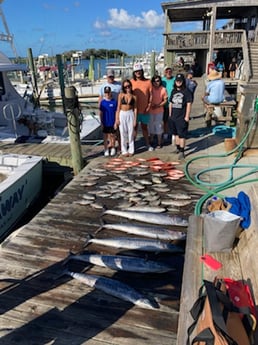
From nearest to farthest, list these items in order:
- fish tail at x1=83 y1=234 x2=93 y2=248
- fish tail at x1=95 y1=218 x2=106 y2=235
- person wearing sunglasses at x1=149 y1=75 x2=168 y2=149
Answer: fish tail at x1=83 y1=234 x2=93 y2=248, fish tail at x1=95 y1=218 x2=106 y2=235, person wearing sunglasses at x1=149 y1=75 x2=168 y2=149

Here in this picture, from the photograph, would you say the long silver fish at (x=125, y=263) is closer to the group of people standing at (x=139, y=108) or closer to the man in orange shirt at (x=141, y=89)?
the group of people standing at (x=139, y=108)

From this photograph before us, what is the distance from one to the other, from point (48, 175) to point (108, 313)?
501cm

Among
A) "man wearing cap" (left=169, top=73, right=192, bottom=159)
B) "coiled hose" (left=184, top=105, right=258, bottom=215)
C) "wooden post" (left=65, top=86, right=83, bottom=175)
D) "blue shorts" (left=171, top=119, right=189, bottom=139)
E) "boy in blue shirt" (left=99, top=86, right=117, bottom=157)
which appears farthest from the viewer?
"boy in blue shirt" (left=99, top=86, right=117, bottom=157)

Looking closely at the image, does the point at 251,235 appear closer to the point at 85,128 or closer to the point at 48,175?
the point at 48,175

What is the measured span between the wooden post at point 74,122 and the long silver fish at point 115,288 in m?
3.49

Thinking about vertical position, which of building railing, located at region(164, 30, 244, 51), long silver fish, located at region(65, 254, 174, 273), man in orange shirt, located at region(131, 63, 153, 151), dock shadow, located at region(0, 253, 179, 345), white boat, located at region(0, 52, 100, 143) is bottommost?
dock shadow, located at region(0, 253, 179, 345)

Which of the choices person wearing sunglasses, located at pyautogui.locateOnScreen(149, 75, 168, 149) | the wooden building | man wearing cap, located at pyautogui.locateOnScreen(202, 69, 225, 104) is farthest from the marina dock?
the wooden building

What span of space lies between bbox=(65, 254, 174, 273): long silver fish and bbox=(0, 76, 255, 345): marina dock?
0.20 feet

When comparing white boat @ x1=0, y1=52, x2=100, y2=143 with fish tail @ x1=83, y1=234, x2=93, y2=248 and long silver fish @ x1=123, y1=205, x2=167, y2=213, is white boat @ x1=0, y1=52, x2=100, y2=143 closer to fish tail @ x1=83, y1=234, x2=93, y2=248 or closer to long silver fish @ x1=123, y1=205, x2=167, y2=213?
long silver fish @ x1=123, y1=205, x2=167, y2=213

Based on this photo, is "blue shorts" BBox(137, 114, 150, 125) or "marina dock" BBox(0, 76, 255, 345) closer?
"marina dock" BBox(0, 76, 255, 345)

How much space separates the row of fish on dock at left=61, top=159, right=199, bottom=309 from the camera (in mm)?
2955

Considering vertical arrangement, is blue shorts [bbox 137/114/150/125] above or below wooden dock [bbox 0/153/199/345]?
above

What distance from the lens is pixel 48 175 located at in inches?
279

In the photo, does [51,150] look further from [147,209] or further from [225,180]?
[225,180]
